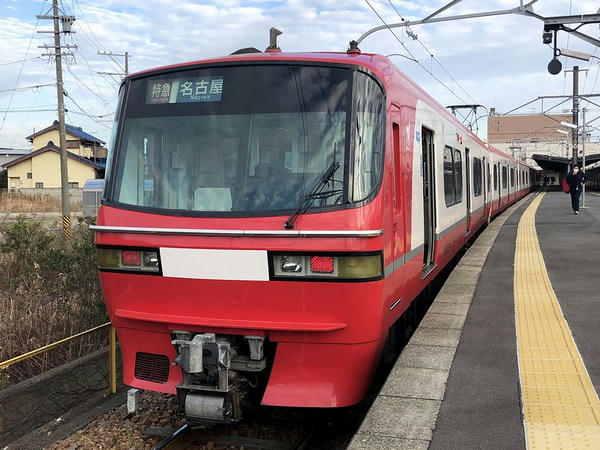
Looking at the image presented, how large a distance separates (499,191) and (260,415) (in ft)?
60.5

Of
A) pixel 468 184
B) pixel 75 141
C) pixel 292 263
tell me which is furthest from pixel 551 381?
pixel 75 141

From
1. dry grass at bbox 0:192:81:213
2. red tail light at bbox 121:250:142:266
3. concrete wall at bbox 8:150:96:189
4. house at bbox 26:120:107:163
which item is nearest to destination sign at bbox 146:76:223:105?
red tail light at bbox 121:250:142:266

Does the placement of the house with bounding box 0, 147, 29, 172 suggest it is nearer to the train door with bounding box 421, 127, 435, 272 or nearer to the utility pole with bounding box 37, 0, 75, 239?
the utility pole with bounding box 37, 0, 75, 239

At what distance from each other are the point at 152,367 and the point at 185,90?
206cm

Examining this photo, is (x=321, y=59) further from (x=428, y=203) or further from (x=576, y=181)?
(x=576, y=181)

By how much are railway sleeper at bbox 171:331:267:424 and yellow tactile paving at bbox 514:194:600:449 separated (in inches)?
70.8

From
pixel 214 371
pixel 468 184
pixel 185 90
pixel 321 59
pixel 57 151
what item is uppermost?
pixel 57 151

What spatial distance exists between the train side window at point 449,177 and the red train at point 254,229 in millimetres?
3306

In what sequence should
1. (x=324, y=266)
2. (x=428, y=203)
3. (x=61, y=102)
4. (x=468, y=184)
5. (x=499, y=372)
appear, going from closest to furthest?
(x=324, y=266) → (x=499, y=372) → (x=428, y=203) → (x=468, y=184) → (x=61, y=102)

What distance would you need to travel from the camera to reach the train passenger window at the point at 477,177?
12.6m

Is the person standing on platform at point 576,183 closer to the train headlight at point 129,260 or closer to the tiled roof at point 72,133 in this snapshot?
the train headlight at point 129,260

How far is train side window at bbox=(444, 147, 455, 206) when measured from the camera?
7833 mm

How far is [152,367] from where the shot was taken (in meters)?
4.51

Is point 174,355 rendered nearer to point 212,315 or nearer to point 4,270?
point 212,315
